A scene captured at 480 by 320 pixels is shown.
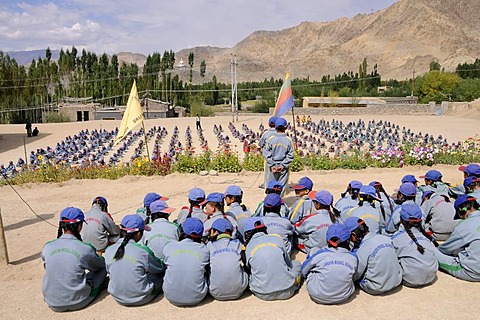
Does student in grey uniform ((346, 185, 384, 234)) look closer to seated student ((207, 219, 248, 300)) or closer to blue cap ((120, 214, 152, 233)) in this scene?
seated student ((207, 219, 248, 300))

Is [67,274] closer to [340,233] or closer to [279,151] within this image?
[340,233]

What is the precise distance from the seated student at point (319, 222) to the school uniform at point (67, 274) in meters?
2.59

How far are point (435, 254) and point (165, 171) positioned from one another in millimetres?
7725

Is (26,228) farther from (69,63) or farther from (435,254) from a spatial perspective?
(69,63)

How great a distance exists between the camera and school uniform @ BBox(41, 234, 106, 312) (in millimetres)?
4328

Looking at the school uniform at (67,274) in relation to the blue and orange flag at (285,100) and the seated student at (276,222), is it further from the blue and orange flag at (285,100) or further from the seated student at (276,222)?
the blue and orange flag at (285,100)

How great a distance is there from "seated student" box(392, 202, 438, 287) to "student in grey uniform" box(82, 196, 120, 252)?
367 cm

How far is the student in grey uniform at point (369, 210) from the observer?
5467 millimetres

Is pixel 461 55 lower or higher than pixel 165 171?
higher

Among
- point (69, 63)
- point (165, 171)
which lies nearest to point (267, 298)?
point (165, 171)

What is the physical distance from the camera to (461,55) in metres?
106

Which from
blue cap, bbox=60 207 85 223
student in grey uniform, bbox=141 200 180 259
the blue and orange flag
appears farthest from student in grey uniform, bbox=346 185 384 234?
the blue and orange flag

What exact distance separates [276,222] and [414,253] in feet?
5.22

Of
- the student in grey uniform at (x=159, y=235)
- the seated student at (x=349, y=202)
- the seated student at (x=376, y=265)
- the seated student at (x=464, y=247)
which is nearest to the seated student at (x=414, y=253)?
the seated student at (x=376, y=265)
